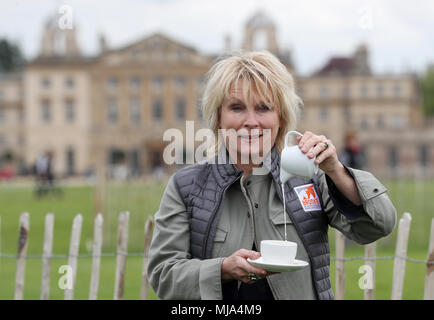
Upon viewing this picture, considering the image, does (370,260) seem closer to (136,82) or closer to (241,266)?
(241,266)

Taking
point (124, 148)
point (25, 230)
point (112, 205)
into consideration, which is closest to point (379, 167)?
point (124, 148)

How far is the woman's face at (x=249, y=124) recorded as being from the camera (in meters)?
2.24

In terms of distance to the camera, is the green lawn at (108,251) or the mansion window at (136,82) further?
the mansion window at (136,82)

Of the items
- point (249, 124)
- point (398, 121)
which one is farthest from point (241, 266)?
point (398, 121)

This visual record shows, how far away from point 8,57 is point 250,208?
303ft

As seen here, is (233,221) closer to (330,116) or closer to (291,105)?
(291,105)

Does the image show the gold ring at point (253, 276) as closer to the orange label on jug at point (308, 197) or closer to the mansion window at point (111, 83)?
the orange label on jug at point (308, 197)

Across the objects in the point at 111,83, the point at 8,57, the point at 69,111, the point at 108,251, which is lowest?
the point at 108,251

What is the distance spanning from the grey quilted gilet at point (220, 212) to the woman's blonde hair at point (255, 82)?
8.3 inches

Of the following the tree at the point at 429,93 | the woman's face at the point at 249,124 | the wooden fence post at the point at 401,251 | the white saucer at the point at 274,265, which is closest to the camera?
the white saucer at the point at 274,265

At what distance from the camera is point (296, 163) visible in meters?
2.13

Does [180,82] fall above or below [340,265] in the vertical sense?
above

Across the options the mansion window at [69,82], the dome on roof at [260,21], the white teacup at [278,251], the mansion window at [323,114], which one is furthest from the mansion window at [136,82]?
the white teacup at [278,251]

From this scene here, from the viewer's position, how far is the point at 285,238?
2.21 meters
